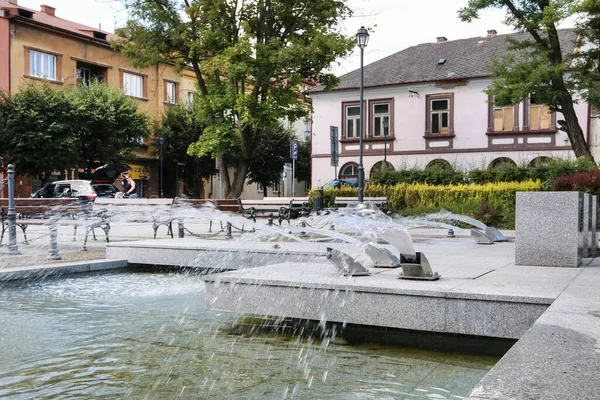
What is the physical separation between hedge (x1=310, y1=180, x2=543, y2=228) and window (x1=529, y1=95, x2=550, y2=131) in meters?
14.2

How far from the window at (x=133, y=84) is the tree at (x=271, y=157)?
10.5 m

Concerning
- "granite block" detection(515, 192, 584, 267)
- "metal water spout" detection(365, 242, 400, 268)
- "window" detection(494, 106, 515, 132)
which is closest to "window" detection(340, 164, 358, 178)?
"window" detection(494, 106, 515, 132)

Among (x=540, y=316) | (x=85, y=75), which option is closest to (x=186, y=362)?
(x=540, y=316)

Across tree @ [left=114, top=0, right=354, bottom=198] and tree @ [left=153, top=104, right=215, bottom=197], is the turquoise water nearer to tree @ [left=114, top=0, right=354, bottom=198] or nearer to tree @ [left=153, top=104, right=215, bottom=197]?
tree @ [left=114, top=0, right=354, bottom=198]

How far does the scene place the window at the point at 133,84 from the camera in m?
43.2

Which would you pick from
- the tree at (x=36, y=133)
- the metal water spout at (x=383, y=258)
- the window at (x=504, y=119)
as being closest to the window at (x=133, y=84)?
the tree at (x=36, y=133)

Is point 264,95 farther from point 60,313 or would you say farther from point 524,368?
point 524,368

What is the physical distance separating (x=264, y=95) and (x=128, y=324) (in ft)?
71.8

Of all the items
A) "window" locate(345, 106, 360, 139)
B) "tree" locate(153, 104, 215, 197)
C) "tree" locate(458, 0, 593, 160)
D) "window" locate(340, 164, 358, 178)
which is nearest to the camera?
"tree" locate(458, 0, 593, 160)

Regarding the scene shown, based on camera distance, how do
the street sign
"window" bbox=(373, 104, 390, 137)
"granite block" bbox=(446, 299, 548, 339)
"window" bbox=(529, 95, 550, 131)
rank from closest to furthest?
"granite block" bbox=(446, 299, 548, 339) → the street sign → "window" bbox=(529, 95, 550, 131) → "window" bbox=(373, 104, 390, 137)

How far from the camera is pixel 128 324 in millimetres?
5891

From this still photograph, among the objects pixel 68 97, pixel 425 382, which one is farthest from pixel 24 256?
pixel 68 97

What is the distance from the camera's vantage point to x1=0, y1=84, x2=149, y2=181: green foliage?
1219 inches

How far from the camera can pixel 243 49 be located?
24609 millimetres
